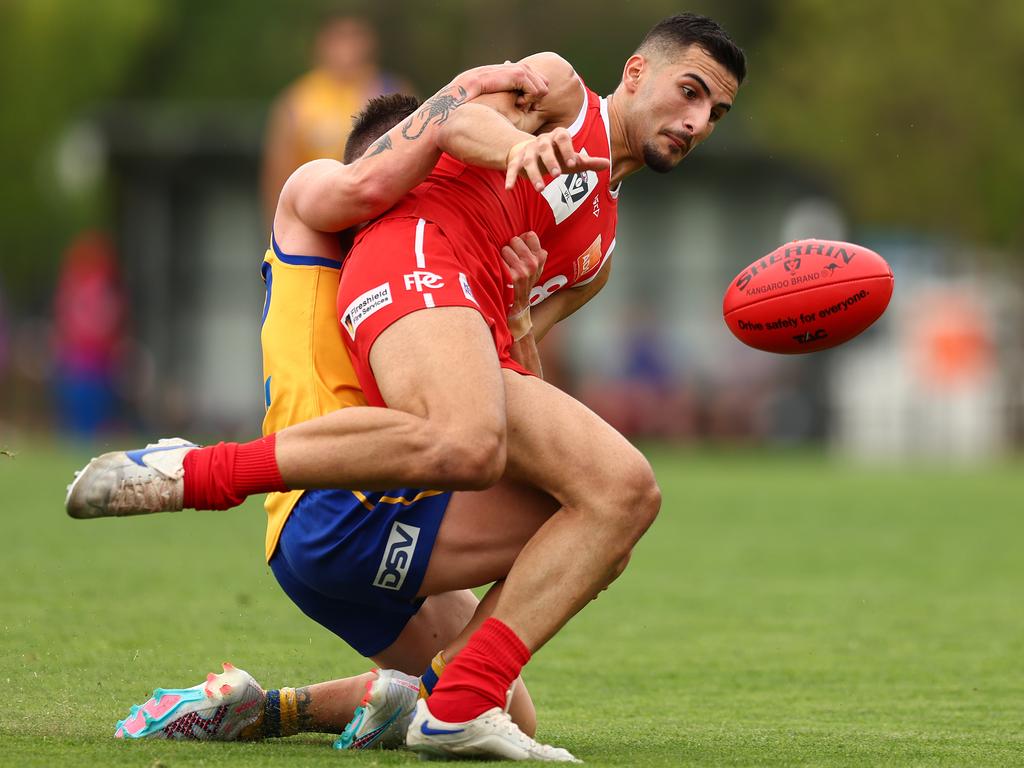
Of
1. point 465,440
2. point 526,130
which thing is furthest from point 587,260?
point 465,440

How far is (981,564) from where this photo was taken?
9.82m

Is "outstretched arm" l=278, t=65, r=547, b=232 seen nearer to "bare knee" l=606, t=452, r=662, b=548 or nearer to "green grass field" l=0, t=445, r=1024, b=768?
"bare knee" l=606, t=452, r=662, b=548

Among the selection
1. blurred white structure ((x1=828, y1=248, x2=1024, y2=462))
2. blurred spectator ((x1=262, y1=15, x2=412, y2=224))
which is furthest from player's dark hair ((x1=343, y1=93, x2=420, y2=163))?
blurred white structure ((x1=828, y1=248, x2=1024, y2=462))

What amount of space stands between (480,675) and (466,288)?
3.52ft

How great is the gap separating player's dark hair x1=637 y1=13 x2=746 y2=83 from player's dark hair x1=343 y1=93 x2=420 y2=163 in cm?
84

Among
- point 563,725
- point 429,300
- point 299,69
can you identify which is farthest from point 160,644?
point 299,69

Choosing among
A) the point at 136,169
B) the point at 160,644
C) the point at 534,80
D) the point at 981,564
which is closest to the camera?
the point at 534,80

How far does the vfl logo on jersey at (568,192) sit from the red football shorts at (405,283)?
33 cm

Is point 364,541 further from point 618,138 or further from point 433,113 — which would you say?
point 618,138

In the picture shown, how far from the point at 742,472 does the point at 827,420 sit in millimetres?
7468

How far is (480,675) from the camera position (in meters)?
4.53

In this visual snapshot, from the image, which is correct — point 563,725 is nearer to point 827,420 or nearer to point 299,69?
point 827,420

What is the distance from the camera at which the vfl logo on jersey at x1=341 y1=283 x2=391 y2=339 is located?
15.5 feet

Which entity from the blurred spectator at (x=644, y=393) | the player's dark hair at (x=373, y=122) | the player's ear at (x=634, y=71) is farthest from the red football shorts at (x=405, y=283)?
the blurred spectator at (x=644, y=393)
